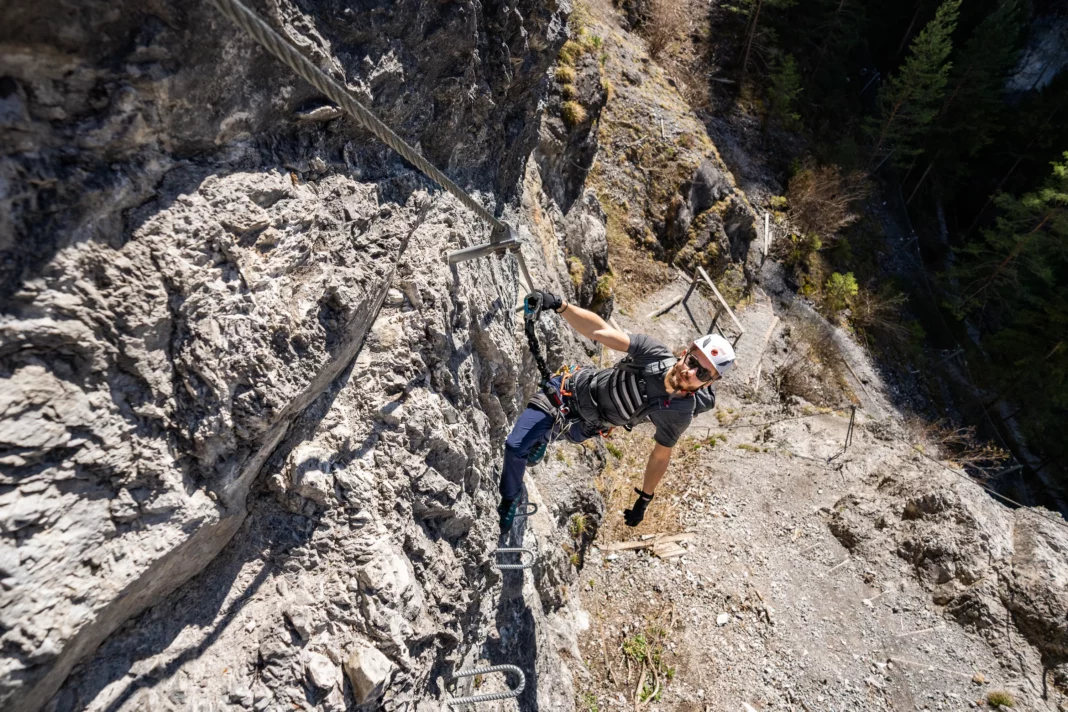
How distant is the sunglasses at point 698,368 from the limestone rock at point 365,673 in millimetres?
3074

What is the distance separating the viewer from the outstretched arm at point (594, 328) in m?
4.50

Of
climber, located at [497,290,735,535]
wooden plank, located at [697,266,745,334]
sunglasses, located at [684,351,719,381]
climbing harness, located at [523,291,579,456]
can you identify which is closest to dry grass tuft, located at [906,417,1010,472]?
wooden plank, located at [697,266,745,334]

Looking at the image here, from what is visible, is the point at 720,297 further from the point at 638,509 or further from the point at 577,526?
the point at 638,509

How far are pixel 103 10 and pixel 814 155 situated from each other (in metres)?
22.0

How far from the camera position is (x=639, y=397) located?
4.73 m

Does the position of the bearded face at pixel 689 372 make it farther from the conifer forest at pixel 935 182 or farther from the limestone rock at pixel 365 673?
the conifer forest at pixel 935 182

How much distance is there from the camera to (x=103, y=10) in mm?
1849

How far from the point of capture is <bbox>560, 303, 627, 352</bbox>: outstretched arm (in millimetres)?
4496

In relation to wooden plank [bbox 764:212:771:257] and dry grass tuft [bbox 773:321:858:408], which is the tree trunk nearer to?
wooden plank [bbox 764:212:771:257]

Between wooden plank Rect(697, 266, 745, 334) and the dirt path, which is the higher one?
wooden plank Rect(697, 266, 745, 334)

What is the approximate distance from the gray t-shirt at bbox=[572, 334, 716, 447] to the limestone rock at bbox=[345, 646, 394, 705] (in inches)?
110

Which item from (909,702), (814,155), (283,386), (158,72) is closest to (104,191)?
(158,72)

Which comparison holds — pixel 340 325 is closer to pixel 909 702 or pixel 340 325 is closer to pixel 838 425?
pixel 909 702

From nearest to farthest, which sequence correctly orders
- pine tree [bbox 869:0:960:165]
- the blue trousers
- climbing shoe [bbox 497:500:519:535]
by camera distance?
climbing shoe [bbox 497:500:519:535]
the blue trousers
pine tree [bbox 869:0:960:165]
